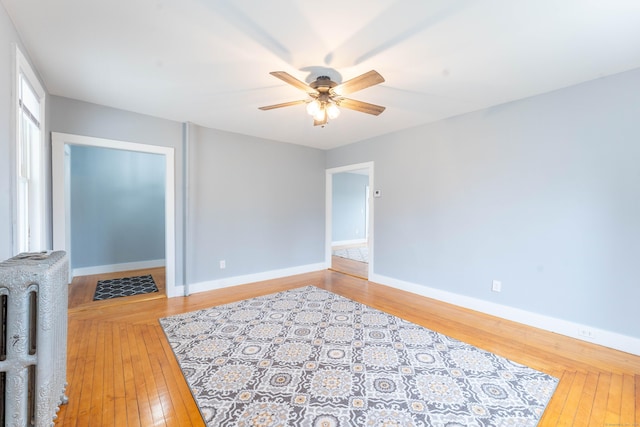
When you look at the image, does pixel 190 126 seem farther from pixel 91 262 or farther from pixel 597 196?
pixel 597 196

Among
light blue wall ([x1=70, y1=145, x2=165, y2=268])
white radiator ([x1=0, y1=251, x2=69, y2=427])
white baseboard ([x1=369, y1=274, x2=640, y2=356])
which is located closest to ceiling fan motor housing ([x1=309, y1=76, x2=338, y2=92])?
white radiator ([x1=0, y1=251, x2=69, y2=427])

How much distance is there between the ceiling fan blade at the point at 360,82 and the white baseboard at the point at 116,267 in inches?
205

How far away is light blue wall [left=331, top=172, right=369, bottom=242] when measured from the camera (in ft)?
28.2

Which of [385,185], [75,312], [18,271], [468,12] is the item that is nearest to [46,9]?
[18,271]

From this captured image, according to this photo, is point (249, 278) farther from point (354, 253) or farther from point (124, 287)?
point (354, 253)

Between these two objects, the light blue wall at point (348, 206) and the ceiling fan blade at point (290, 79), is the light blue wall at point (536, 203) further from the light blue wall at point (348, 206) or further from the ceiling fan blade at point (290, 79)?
the light blue wall at point (348, 206)

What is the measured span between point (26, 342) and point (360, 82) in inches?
93.8

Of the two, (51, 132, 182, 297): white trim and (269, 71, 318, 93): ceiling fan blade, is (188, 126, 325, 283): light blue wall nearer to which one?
(51, 132, 182, 297): white trim

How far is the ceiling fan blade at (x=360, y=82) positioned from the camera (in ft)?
6.28

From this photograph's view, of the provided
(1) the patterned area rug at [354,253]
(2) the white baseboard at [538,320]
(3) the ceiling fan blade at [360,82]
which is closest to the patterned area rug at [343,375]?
(2) the white baseboard at [538,320]

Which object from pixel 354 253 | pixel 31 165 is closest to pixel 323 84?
pixel 31 165

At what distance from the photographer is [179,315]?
316 centimetres

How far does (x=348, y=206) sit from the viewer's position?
29.1ft

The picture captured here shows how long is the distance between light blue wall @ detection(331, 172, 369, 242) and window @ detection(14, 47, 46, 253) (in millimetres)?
6546
